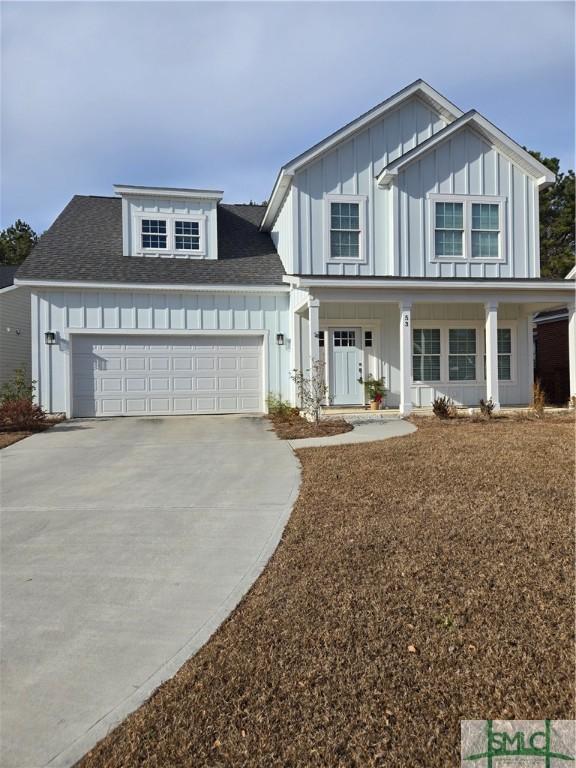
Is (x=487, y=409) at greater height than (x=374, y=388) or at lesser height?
lesser

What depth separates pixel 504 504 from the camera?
550cm

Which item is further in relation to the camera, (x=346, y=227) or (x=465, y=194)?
(x=465, y=194)

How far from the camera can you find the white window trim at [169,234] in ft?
50.6

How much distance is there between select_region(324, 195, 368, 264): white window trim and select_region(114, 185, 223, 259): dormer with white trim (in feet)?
12.0

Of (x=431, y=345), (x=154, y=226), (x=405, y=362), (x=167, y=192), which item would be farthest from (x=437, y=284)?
(x=154, y=226)

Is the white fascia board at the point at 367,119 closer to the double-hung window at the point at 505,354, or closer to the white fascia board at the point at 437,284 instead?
the white fascia board at the point at 437,284

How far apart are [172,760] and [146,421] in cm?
1161

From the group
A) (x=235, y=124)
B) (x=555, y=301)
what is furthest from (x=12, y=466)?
(x=555, y=301)

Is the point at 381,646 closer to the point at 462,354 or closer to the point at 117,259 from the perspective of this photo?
the point at 462,354

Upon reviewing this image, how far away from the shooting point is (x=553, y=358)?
63.6 ft

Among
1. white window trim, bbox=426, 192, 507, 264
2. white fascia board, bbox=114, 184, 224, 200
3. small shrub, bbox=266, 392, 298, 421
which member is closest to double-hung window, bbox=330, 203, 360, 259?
white window trim, bbox=426, 192, 507, 264

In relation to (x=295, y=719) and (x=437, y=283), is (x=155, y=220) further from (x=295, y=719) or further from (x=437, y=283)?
(x=295, y=719)

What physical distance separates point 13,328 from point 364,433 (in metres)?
13.1

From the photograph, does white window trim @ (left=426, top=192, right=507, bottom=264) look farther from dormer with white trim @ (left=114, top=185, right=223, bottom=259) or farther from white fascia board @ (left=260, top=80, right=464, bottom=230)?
dormer with white trim @ (left=114, top=185, right=223, bottom=259)
